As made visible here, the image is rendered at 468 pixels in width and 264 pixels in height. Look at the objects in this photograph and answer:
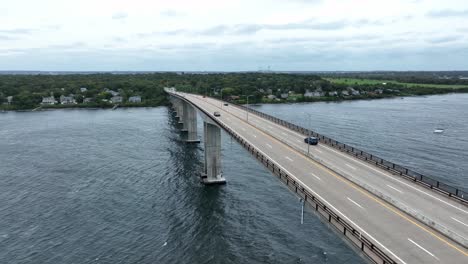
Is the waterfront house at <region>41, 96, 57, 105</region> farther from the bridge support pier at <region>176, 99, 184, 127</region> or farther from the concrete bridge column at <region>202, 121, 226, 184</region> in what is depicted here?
the concrete bridge column at <region>202, 121, 226, 184</region>

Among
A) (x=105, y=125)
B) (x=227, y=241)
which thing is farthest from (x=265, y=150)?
(x=105, y=125)

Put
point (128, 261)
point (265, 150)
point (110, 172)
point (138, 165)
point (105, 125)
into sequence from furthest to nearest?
point (105, 125) < point (138, 165) < point (110, 172) < point (265, 150) < point (128, 261)

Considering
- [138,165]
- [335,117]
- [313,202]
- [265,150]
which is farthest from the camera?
[335,117]

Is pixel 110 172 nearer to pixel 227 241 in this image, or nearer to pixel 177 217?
pixel 177 217

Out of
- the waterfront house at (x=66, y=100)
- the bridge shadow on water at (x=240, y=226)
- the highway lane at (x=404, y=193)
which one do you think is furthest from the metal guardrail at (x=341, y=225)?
the waterfront house at (x=66, y=100)

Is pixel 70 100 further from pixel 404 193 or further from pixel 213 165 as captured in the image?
pixel 404 193

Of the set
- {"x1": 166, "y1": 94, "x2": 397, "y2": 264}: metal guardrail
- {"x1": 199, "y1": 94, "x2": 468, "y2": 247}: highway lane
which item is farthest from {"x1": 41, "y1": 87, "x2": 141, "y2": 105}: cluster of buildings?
{"x1": 166, "y1": 94, "x2": 397, "y2": 264}: metal guardrail

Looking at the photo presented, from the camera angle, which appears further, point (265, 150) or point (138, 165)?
point (138, 165)
